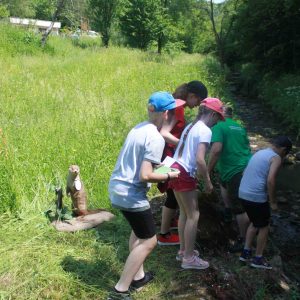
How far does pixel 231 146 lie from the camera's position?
501 centimetres

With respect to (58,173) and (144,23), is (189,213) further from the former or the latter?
(144,23)

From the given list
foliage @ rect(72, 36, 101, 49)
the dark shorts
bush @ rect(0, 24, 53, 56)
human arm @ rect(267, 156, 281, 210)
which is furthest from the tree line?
human arm @ rect(267, 156, 281, 210)

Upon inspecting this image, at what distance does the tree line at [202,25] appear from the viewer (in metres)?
18.6

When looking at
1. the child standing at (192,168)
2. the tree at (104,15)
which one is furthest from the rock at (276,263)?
the tree at (104,15)

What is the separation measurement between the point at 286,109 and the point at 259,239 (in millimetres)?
10219

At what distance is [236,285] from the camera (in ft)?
13.2

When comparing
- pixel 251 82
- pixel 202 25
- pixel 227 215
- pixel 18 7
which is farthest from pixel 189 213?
pixel 18 7

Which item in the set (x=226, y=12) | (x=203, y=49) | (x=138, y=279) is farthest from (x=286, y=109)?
(x=203, y=49)

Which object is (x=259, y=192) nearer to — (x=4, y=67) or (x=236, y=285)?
(x=236, y=285)

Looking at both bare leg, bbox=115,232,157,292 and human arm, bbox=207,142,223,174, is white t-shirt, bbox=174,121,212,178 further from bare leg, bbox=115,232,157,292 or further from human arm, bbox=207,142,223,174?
human arm, bbox=207,142,223,174

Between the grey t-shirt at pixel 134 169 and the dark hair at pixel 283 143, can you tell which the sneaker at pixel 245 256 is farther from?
the grey t-shirt at pixel 134 169

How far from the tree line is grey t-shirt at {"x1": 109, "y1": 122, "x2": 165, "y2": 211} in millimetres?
14952

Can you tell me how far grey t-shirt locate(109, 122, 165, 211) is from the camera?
10.6 ft

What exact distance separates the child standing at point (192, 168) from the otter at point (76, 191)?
140cm
